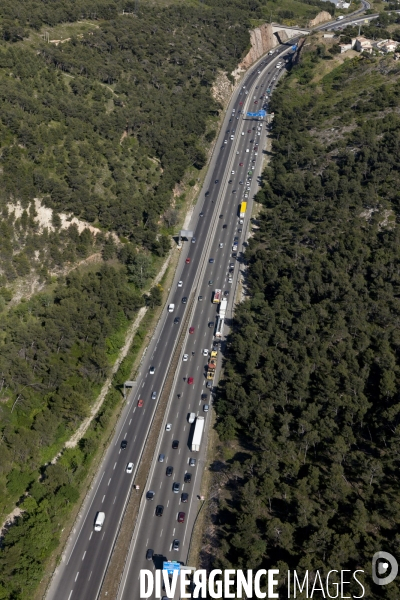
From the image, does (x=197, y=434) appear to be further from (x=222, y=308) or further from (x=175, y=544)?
(x=222, y=308)

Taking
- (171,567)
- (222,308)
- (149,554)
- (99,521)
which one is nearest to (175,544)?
(149,554)

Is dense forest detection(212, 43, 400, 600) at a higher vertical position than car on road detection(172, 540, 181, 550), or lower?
higher

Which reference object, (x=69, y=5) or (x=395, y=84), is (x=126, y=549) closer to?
(x=395, y=84)

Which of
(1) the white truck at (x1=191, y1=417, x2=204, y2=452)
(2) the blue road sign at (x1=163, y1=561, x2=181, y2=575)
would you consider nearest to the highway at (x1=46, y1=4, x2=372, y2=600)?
(1) the white truck at (x1=191, y1=417, x2=204, y2=452)

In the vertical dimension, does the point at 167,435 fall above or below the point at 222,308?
below

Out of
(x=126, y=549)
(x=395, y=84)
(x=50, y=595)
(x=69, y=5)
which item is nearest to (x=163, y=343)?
(x=126, y=549)

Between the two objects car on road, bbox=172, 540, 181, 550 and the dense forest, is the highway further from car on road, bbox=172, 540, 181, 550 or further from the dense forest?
the dense forest
